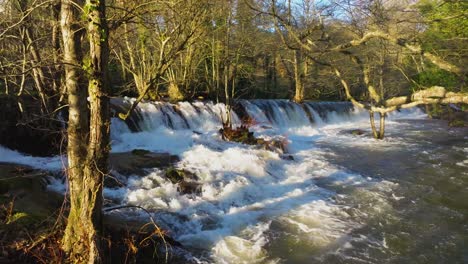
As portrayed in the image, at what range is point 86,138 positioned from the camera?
4180 millimetres

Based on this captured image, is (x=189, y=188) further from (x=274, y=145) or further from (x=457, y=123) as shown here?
(x=457, y=123)

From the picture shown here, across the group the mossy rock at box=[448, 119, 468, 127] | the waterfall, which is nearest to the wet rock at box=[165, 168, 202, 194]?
the waterfall

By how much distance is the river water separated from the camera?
6.47 metres

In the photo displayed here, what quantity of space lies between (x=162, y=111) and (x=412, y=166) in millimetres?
9316

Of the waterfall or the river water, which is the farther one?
the waterfall

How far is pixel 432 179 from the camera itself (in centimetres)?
1073

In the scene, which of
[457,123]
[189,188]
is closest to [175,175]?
[189,188]

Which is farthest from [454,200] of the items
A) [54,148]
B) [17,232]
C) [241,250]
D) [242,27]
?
[242,27]

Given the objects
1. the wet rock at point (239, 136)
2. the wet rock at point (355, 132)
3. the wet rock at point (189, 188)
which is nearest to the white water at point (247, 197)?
the wet rock at point (189, 188)

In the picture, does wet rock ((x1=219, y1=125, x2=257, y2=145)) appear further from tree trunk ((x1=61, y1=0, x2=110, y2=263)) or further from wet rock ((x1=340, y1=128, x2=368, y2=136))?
tree trunk ((x1=61, y1=0, x2=110, y2=263))

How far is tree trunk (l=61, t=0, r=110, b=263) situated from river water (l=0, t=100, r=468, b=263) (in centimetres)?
208

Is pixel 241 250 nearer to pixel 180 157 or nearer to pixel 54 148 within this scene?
pixel 180 157

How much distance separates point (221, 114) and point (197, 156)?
190 inches

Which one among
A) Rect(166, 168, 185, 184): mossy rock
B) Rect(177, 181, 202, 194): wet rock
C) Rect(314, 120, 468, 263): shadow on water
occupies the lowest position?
Rect(314, 120, 468, 263): shadow on water
